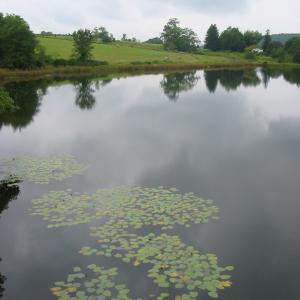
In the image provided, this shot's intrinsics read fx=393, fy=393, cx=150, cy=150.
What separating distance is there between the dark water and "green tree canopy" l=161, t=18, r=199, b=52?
343ft

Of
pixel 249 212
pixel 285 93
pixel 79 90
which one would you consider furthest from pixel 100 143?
pixel 285 93

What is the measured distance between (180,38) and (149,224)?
139971mm

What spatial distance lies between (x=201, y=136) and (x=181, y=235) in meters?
13.6

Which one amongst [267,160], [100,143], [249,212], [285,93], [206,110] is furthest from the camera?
[285,93]

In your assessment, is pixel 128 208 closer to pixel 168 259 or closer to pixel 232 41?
pixel 168 259

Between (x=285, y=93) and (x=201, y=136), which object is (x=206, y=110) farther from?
(x=285, y=93)

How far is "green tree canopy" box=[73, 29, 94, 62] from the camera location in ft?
245

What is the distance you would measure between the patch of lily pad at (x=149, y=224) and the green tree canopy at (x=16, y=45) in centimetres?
5168

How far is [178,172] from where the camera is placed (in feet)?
57.7

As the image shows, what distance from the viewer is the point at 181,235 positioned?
38.3 feet

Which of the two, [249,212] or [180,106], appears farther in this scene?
[180,106]

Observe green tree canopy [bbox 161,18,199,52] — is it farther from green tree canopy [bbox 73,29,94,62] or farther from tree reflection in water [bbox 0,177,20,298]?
tree reflection in water [bbox 0,177,20,298]

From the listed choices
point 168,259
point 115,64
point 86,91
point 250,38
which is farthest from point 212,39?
point 168,259

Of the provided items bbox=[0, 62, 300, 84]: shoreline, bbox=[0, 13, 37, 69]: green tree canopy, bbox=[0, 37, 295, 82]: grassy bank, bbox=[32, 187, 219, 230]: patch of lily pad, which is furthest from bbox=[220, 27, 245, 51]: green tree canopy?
bbox=[32, 187, 219, 230]: patch of lily pad
